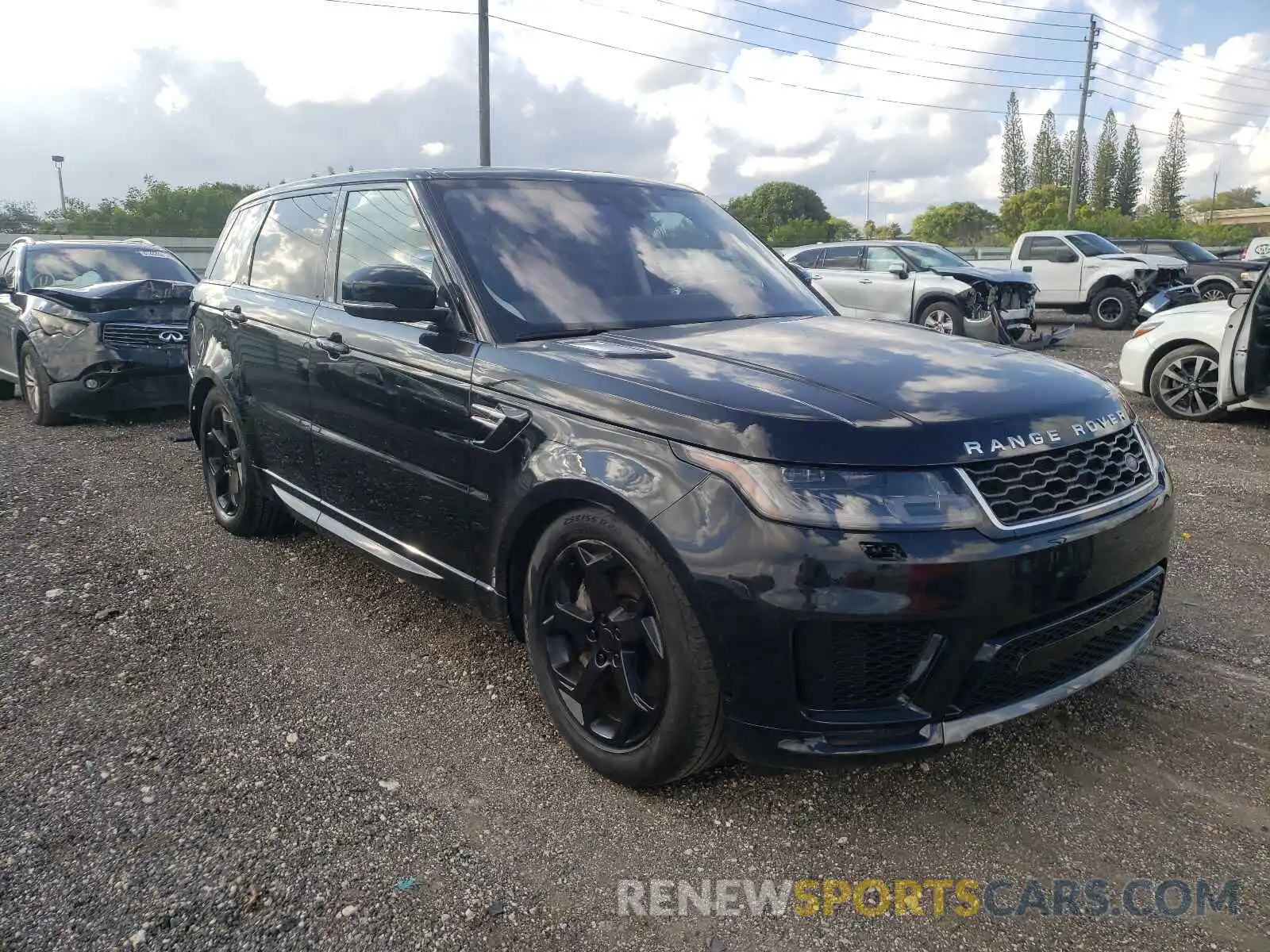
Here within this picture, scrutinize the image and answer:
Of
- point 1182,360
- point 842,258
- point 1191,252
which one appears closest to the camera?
point 1182,360

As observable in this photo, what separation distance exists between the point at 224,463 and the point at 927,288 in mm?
10394

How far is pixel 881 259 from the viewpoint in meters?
13.9

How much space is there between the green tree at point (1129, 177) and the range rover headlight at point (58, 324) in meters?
88.0

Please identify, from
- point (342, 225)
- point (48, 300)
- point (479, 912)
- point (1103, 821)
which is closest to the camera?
point (479, 912)

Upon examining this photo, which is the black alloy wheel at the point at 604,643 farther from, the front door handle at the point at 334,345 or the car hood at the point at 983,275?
the car hood at the point at 983,275

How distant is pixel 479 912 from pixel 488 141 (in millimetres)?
19526

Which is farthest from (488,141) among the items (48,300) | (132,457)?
(132,457)

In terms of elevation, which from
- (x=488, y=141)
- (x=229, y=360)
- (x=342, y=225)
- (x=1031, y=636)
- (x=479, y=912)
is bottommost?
(x=479, y=912)

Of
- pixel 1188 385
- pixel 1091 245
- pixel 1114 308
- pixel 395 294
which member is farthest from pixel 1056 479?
pixel 1091 245

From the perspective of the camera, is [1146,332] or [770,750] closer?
[770,750]

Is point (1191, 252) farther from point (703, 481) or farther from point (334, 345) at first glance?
point (703, 481)

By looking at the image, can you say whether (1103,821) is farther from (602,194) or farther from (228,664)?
(228,664)

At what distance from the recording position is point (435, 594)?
326cm

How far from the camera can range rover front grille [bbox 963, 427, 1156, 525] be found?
2.18 metres
